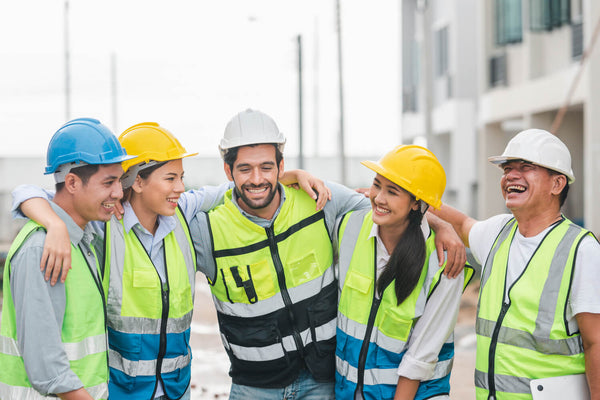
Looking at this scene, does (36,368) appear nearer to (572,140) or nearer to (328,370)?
(328,370)

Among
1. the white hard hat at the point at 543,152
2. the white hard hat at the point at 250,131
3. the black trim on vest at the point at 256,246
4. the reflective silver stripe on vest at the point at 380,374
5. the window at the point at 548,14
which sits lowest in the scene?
the reflective silver stripe on vest at the point at 380,374

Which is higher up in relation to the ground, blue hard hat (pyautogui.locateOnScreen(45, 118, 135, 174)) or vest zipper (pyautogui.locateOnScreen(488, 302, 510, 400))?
blue hard hat (pyautogui.locateOnScreen(45, 118, 135, 174))

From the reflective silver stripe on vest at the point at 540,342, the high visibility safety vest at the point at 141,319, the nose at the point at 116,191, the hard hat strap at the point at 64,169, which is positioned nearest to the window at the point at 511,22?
the reflective silver stripe on vest at the point at 540,342

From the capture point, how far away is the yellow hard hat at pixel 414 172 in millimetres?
3906

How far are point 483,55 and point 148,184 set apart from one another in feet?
57.2

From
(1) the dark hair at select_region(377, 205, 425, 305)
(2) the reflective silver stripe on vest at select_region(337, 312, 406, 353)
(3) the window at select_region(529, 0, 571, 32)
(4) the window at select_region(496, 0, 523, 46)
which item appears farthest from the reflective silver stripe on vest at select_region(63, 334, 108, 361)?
(4) the window at select_region(496, 0, 523, 46)

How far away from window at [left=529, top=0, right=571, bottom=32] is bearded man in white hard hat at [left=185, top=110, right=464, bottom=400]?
12.6 m

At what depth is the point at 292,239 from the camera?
423 cm

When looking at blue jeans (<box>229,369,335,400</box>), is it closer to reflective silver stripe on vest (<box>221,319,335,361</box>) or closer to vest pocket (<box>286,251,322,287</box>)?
reflective silver stripe on vest (<box>221,319,335,361</box>)

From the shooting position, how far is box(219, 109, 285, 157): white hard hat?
4133 mm

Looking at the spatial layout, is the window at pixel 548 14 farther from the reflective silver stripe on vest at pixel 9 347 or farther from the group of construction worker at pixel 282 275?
the reflective silver stripe on vest at pixel 9 347

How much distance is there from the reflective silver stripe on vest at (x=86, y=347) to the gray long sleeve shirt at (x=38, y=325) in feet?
0.30

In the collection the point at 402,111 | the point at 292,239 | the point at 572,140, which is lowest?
the point at 292,239

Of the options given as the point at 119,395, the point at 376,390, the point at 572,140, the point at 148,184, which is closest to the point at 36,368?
the point at 119,395
